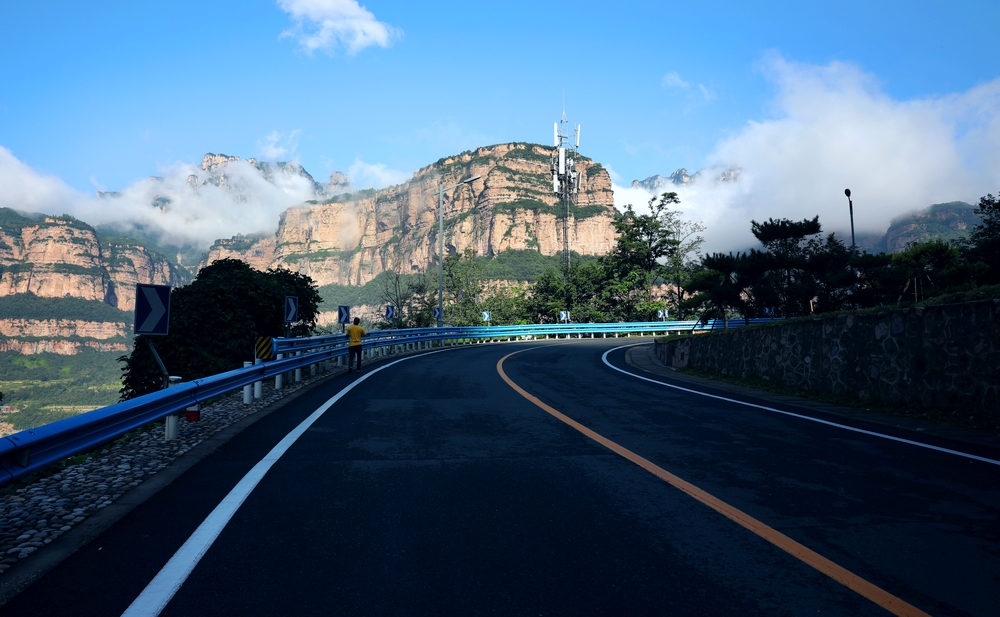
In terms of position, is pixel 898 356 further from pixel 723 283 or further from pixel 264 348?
pixel 723 283

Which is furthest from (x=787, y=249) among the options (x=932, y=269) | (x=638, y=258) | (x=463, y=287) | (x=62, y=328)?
(x=62, y=328)

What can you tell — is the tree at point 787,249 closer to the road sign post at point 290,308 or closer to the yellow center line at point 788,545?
the road sign post at point 290,308

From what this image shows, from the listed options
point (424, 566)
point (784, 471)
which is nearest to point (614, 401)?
point (784, 471)

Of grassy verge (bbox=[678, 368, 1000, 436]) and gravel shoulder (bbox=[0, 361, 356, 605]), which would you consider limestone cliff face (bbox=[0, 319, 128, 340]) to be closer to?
gravel shoulder (bbox=[0, 361, 356, 605])

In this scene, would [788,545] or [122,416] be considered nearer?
[788,545]

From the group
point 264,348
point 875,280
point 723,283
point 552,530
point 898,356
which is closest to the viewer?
point 552,530

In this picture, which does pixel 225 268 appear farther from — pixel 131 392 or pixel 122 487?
pixel 122 487

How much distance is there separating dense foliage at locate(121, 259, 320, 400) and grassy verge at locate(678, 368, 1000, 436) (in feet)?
43.7

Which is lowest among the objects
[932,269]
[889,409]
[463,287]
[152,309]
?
[889,409]

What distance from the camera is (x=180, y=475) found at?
5.43m

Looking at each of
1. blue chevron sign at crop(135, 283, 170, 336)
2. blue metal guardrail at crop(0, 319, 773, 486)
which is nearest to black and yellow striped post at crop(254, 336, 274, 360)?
blue metal guardrail at crop(0, 319, 773, 486)

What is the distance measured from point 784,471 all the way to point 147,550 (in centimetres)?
469

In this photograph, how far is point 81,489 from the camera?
5102mm

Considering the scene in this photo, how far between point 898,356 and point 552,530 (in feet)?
25.9
